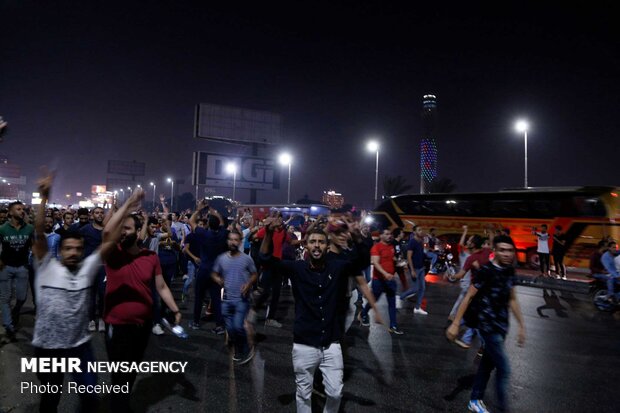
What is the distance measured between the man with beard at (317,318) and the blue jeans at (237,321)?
2.17m

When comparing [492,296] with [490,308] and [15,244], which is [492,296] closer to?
[490,308]

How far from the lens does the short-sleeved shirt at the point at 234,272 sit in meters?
5.73

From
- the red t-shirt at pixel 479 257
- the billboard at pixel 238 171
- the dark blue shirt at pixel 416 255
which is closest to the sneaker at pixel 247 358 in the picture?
the red t-shirt at pixel 479 257

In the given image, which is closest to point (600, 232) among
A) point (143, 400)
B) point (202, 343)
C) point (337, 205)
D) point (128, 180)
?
point (337, 205)

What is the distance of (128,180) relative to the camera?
127m

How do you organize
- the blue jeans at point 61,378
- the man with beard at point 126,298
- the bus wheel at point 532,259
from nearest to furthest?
1. the blue jeans at point 61,378
2. the man with beard at point 126,298
3. the bus wheel at point 532,259

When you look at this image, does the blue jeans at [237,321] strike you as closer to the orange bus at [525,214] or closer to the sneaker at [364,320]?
the sneaker at [364,320]

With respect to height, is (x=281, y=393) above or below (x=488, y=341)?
below

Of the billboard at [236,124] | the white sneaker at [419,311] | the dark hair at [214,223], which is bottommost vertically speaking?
the white sneaker at [419,311]

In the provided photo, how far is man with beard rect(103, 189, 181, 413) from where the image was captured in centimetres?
358

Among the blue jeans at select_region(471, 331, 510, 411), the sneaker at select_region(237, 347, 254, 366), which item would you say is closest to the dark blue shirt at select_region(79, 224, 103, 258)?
the sneaker at select_region(237, 347, 254, 366)

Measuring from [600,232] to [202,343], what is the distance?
17133 millimetres

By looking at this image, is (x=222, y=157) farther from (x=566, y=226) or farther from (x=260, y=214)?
(x=566, y=226)

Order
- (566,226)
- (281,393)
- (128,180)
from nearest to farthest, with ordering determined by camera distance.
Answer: (281,393), (566,226), (128,180)
